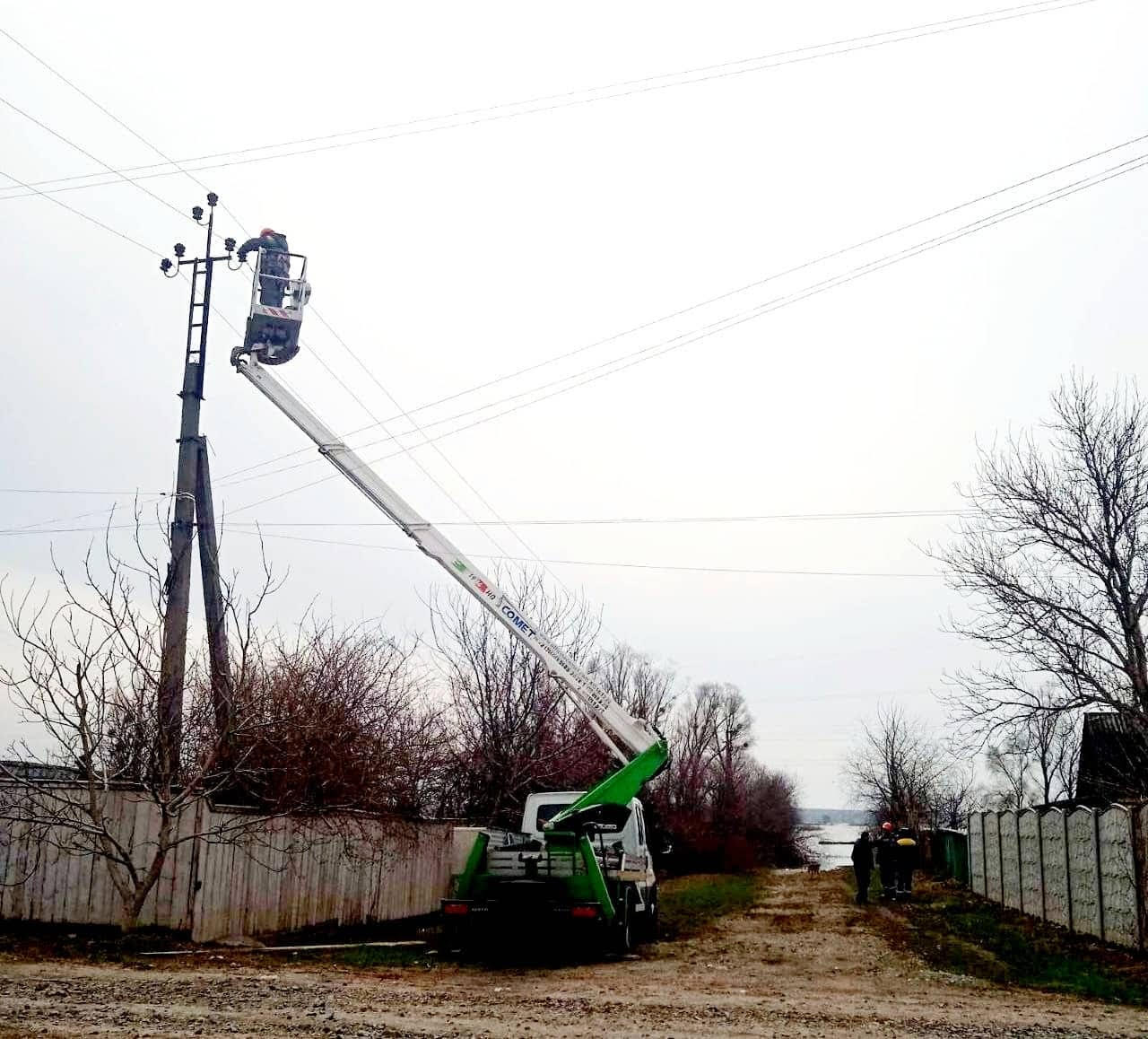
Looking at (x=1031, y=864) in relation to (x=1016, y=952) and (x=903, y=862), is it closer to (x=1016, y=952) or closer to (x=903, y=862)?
(x=903, y=862)

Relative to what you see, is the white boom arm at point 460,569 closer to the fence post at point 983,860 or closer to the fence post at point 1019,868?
the fence post at point 1019,868

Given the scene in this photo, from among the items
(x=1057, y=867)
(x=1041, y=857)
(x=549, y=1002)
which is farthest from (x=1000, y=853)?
(x=549, y=1002)

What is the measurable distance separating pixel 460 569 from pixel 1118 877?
1043 cm

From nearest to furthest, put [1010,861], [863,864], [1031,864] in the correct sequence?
[1031,864] → [1010,861] → [863,864]

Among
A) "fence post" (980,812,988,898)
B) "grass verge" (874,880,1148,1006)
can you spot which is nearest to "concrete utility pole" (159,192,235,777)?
"grass verge" (874,880,1148,1006)

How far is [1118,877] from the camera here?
16000 millimetres

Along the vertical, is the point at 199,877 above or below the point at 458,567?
below

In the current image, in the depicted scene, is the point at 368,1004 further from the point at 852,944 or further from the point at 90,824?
the point at 852,944

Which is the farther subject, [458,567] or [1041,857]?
[1041,857]

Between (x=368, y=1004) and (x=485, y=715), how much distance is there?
52.3 feet

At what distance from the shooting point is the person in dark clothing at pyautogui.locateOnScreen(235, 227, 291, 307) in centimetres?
1778

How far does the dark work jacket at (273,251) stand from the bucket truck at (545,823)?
0.24 m

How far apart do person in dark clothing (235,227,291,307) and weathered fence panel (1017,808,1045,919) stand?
16602mm

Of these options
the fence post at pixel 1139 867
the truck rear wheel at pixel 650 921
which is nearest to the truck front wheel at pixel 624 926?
the truck rear wheel at pixel 650 921
